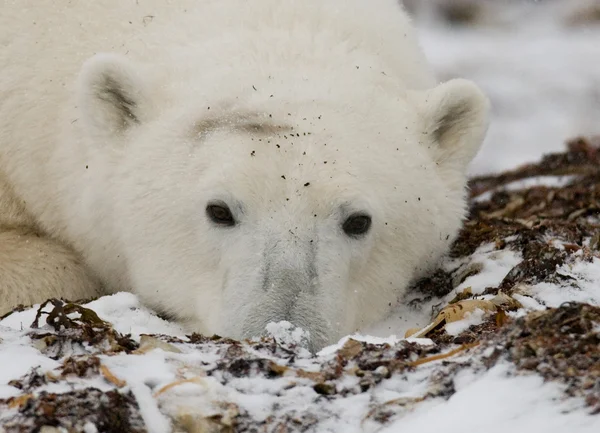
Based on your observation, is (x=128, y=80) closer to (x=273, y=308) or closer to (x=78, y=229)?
(x=78, y=229)

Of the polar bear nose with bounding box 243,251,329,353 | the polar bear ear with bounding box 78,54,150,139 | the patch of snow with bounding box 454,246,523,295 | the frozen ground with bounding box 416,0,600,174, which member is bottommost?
the polar bear nose with bounding box 243,251,329,353

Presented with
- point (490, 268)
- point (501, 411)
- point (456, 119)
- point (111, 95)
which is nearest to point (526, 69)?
point (456, 119)

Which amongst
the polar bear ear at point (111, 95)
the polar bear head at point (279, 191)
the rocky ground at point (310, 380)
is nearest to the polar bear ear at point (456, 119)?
the polar bear head at point (279, 191)

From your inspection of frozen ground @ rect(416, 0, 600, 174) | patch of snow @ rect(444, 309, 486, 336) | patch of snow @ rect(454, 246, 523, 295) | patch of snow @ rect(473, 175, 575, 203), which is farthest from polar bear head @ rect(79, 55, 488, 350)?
frozen ground @ rect(416, 0, 600, 174)

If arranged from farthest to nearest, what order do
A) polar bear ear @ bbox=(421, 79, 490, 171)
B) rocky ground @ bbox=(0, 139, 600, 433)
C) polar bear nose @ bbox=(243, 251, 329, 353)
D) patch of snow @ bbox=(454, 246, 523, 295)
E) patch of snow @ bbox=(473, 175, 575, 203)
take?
patch of snow @ bbox=(473, 175, 575, 203) → polar bear ear @ bbox=(421, 79, 490, 171) → patch of snow @ bbox=(454, 246, 523, 295) → polar bear nose @ bbox=(243, 251, 329, 353) → rocky ground @ bbox=(0, 139, 600, 433)

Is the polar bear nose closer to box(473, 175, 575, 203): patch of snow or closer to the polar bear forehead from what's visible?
the polar bear forehead

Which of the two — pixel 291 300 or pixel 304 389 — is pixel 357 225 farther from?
pixel 304 389

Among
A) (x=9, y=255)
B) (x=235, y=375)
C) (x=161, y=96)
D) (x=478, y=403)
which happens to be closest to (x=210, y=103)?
(x=161, y=96)
